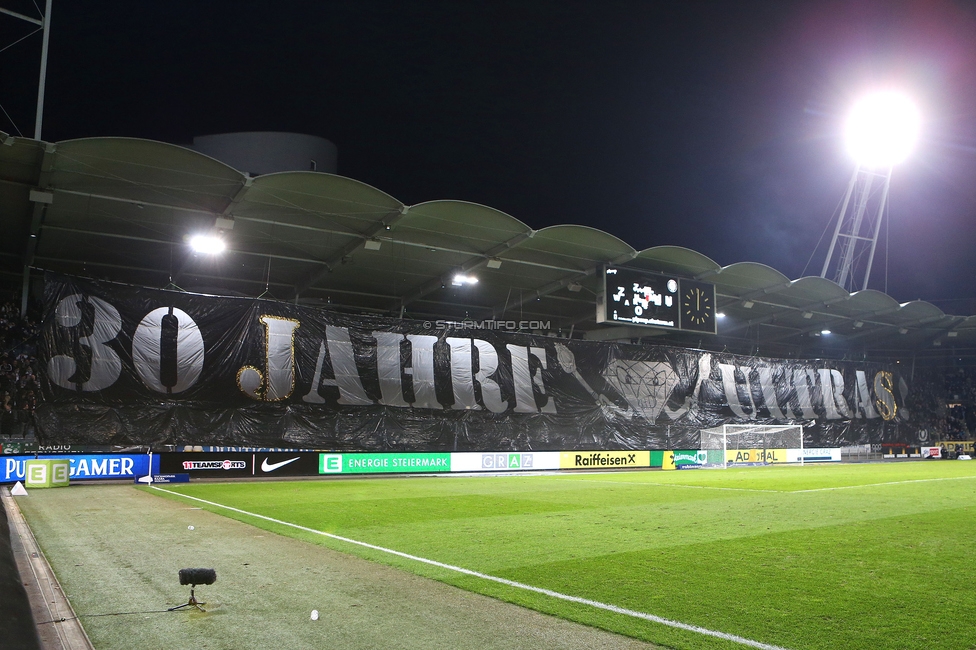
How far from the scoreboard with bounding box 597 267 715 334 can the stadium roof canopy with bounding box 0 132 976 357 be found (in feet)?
2.44

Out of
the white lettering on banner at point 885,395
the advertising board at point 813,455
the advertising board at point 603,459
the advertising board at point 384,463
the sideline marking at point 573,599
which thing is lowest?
the advertising board at point 813,455

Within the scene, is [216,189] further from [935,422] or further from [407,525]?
[935,422]

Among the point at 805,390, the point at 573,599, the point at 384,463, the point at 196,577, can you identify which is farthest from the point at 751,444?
the point at 196,577

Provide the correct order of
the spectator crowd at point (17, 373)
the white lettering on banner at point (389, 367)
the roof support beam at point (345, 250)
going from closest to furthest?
the spectator crowd at point (17, 373) → the roof support beam at point (345, 250) → the white lettering on banner at point (389, 367)

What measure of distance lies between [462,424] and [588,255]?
819cm

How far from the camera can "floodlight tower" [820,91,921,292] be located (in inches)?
1665

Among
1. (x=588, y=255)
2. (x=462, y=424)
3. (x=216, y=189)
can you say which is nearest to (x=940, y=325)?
(x=588, y=255)

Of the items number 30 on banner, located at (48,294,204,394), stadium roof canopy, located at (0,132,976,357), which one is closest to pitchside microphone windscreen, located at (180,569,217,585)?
stadium roof canopy, located at (0,132,976,357)

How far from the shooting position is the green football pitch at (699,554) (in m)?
4.68

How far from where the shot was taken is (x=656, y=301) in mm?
27656

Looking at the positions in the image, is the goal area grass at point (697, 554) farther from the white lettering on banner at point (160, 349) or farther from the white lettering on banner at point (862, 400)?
the white lettering on banner at point (862, 400)

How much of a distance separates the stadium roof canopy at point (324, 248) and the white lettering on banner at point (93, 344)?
1721 mm

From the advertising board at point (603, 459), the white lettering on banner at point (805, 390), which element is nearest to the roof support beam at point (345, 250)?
the advertising board at point (603, 459)

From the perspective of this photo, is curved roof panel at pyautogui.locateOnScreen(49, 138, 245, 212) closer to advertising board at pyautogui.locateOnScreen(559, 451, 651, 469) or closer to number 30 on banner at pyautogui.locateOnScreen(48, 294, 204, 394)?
number 30 on banner at pyautogui.locateOnScreen(48, 294, 204, 394)
